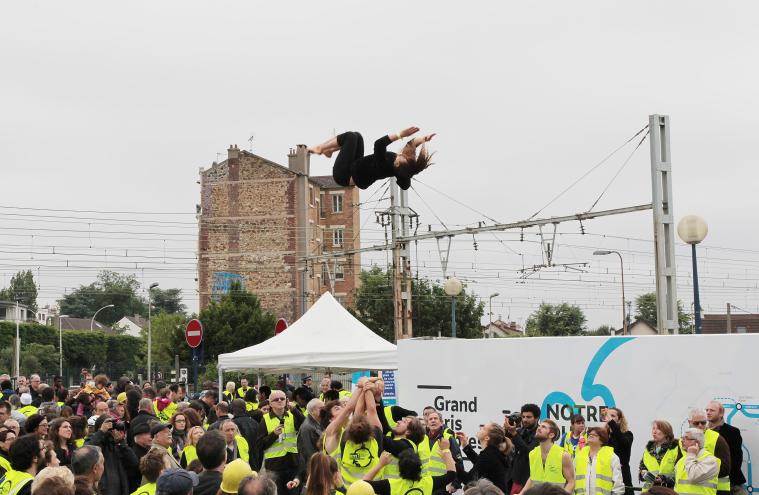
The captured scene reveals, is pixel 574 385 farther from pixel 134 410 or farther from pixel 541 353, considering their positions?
pixel 134 410

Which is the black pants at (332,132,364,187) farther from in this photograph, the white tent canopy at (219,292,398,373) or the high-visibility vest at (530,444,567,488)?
the white tent canopy at (219,292,398,373)

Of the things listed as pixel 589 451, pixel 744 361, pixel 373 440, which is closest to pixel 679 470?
pixel 589 451

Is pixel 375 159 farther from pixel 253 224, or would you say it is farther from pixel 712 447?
pixel 253 224

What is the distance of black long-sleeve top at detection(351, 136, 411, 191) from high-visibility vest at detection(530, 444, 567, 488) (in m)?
3.11

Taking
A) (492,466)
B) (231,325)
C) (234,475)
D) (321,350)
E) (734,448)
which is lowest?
(492,466)

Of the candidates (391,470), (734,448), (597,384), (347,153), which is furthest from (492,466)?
(347,153)

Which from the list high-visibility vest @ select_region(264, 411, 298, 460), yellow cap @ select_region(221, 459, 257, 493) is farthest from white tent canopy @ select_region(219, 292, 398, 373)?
yellow cap @ select_region(221, 459, 257, 493)

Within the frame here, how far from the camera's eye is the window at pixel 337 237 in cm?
8169

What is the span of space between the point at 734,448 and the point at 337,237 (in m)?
71.5

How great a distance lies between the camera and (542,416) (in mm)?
13867

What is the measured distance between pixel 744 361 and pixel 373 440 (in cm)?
468

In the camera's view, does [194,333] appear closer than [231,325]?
Yes

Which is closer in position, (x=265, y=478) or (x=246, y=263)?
(x=265, y=478)

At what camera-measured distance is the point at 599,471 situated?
10.5 meters
